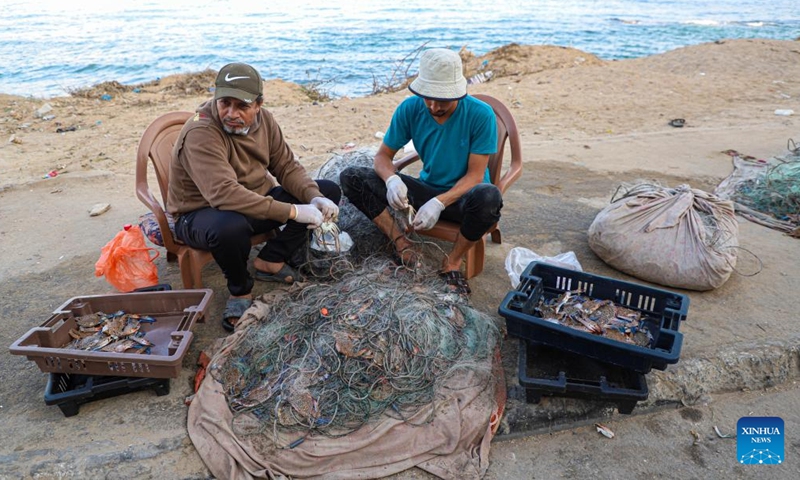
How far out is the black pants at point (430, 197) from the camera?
3029 millimetres

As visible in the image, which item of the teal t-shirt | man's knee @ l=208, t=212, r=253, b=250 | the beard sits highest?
the beard

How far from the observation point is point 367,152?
4.23 metres

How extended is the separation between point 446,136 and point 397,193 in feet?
1.52

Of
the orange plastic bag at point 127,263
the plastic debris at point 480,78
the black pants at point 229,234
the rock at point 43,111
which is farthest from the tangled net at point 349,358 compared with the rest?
the plastic debris at point 480,78

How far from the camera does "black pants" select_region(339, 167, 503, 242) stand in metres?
3.03

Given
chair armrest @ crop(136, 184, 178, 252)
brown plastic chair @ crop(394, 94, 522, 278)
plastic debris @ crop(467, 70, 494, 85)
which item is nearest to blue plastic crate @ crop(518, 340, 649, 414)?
brown plastic chair @ crop(394, 94, 522, 278)

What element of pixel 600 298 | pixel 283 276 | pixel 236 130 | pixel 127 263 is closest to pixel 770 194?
pixel 600 298

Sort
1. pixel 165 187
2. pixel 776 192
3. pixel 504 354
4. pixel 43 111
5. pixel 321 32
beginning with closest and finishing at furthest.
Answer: pixel 504 354, pixel 165 187, pixel 776 192, pixel 43 111, pixel 321 32

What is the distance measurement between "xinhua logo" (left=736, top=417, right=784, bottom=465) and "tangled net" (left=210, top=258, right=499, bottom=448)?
1105 millimetres

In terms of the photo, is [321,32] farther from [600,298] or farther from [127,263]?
[600,298]

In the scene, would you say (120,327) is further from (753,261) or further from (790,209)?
(790,209)

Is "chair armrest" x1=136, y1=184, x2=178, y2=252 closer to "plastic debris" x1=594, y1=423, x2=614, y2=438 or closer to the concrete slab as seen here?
the concrete slab

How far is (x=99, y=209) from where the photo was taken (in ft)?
14.7

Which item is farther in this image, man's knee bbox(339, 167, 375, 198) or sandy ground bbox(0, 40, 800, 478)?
man's knee bbox(339, 167, 375, 198)
